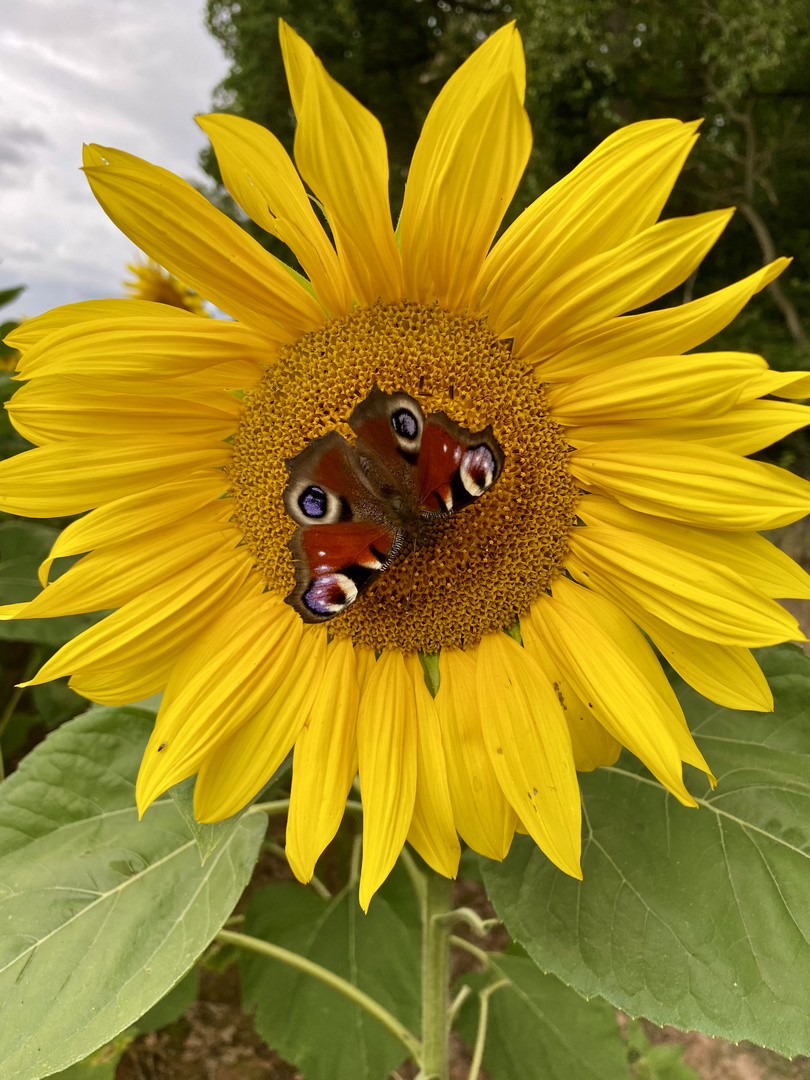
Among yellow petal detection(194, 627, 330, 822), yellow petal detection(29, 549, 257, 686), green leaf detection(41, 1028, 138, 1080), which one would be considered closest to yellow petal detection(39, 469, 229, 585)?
yellow petal detection(29, 549, 257, 686)

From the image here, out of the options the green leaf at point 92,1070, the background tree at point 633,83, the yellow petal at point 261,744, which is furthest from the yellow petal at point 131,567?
the background tree at point 633,83

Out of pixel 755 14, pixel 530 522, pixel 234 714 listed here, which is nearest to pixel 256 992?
pixel 234 714

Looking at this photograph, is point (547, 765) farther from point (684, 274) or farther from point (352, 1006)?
point (352, 1006)

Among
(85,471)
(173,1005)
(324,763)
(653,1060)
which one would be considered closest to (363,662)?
(324,763)

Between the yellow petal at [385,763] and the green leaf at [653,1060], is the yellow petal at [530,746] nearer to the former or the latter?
the yellow petal at [385,763]

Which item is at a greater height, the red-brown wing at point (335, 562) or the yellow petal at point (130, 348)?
the yellow petal at point (130, 348)

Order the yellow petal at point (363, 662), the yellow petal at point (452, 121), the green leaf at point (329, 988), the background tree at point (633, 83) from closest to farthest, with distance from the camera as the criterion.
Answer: the yellow petal at point (452, 121), the yellow petal at point (363, 662), the green leaf at point (329, 988), the background tree at point (633, 83)

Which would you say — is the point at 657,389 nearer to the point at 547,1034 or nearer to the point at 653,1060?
the point at 547,1034
